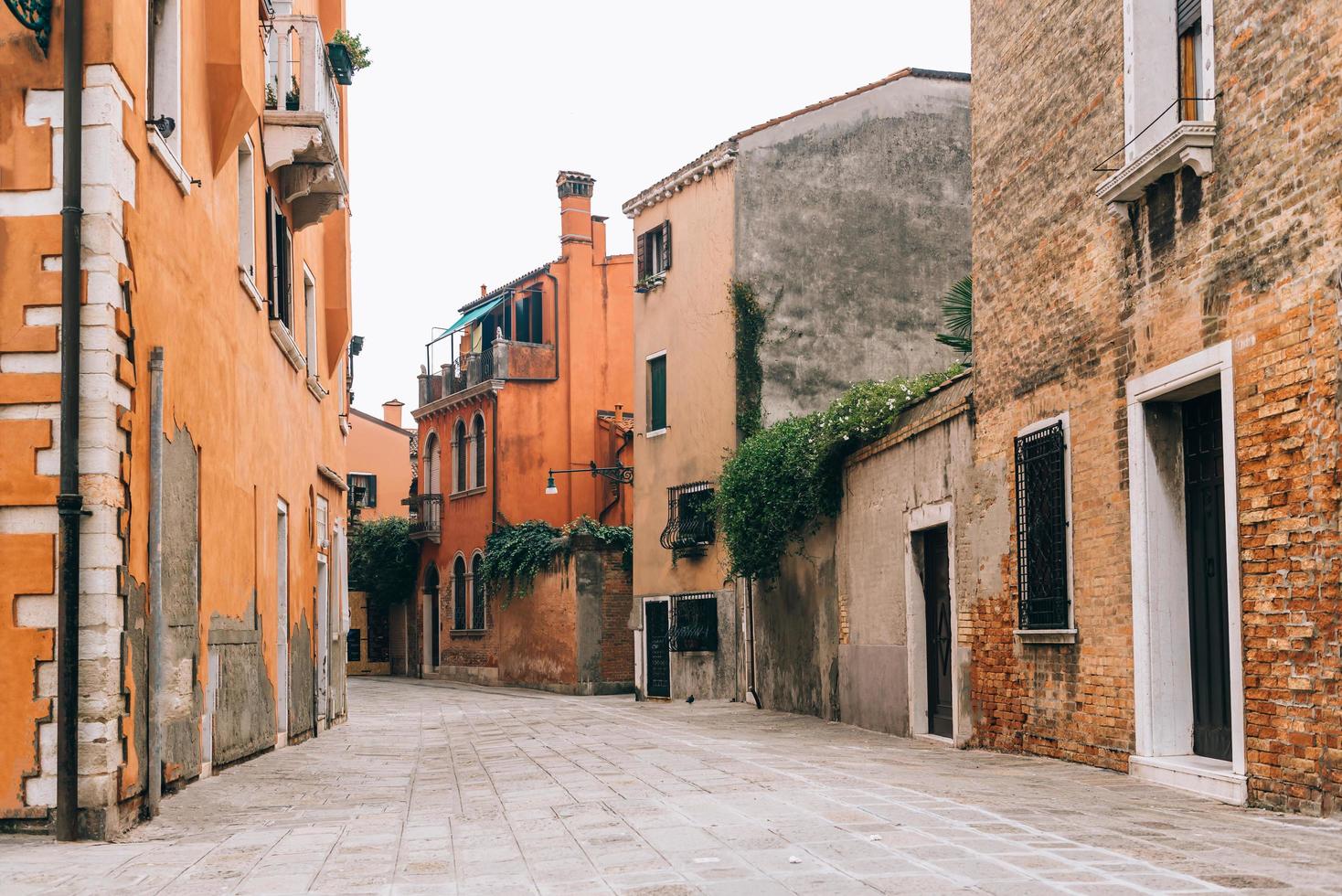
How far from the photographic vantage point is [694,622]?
82.8 feet

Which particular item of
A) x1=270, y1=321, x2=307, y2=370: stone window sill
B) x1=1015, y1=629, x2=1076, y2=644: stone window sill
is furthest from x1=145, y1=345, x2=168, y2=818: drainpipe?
x1=1015, y1=629, x2=1076, y2=644: stone window sill

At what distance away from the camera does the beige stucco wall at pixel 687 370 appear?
23922mm

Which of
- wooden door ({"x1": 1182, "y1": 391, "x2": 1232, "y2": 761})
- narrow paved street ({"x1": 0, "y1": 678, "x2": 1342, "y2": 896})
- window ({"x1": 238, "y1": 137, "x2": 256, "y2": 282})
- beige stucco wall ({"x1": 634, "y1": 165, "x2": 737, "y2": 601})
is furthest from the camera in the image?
beige stucco wall ({"x1": 634, "y1": 165, "x2": 737, "y2": 601})

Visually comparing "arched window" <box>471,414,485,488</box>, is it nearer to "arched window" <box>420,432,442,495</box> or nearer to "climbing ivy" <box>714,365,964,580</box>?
"arched window" <box>420,432,442,495</box>

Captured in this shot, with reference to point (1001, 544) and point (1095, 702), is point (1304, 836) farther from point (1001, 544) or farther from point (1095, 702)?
point (1001, 544)

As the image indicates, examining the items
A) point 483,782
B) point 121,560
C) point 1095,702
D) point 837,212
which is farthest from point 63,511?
point 837,212

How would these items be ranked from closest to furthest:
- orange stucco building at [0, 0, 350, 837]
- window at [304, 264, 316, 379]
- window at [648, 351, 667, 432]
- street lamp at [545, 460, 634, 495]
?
orange stucco building at [0, 0, 350, 837]
window at [304, 264, 316, 379]
window at [648, 351, 667, 432]
street lamp at [545, 460, 634, 495]

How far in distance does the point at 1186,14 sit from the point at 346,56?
9.77m

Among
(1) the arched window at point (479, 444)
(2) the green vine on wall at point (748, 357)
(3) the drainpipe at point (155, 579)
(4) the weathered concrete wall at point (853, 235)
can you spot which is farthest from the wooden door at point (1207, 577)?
(1) the arched window at point (479, 444)

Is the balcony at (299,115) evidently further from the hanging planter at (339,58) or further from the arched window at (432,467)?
the arched window at (432,467)

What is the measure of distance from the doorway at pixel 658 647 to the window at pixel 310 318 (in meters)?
10.5

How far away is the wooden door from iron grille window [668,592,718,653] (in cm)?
1540

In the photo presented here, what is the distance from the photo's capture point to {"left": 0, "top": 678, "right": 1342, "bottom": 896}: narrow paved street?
18.5 feet

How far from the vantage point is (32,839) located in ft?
23.2
